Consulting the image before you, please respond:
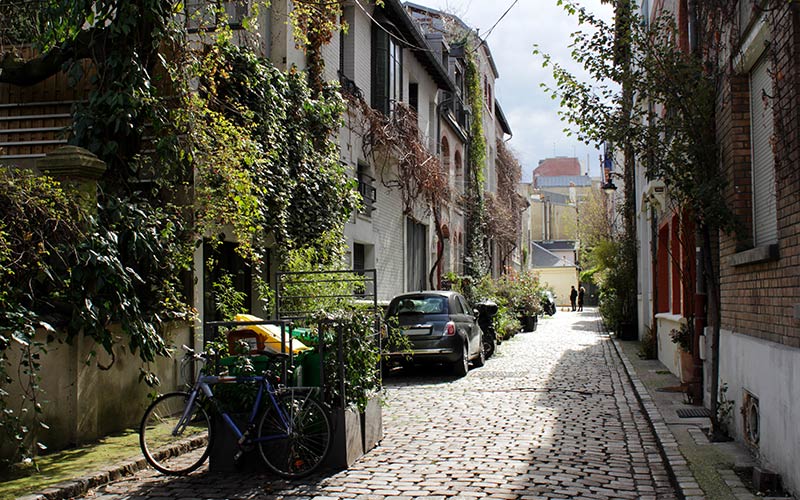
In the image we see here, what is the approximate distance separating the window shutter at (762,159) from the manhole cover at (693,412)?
269 centimetres

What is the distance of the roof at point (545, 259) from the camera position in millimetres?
69812

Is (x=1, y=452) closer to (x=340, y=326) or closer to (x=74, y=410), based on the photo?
(x=74, y=410)

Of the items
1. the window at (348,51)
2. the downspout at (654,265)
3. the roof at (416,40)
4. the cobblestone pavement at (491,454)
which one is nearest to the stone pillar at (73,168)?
the cobblestone pavement at (491,454)

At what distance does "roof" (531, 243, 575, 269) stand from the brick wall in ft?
201

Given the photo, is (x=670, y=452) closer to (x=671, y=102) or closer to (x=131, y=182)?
(x=671, y=102)

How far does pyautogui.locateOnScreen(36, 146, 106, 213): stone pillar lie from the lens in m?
8.18

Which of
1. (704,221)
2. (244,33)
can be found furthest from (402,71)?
(704,221)

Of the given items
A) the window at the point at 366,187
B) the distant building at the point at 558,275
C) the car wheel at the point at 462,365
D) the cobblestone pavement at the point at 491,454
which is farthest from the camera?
the distant building at the point at 558,275

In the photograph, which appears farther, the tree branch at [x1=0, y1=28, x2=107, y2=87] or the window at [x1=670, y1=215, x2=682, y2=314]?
the window at [x1=670, y1=215, x2=682, y2=314]

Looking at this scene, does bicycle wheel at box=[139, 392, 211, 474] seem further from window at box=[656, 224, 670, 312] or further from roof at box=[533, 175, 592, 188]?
roof at box=[533, 175, 592, 188]

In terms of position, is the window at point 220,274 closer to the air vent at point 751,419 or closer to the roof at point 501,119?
the air vent at point 751,419

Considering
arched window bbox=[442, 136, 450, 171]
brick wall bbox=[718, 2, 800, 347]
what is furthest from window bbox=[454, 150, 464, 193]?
brick wall bbox=[718, 2, 800, 347]

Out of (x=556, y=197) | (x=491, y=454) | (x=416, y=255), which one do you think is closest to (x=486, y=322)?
(x=416, y=255)

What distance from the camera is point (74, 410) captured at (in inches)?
314
